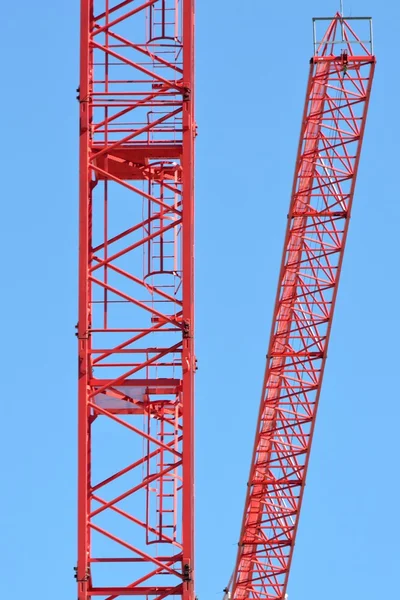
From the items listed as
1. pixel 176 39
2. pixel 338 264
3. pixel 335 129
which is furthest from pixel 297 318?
pixel 176 39

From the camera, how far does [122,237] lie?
50562 millimetres

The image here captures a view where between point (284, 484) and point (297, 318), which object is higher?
point (297, 318)

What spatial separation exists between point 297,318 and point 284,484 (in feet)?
22.9

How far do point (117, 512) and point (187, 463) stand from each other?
6.88 ft

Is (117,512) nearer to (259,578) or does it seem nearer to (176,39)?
(176,39)

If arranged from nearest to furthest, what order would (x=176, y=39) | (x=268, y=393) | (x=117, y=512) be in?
(x=117, y=512)
(x=176, y=39)
(x=268, y=393)

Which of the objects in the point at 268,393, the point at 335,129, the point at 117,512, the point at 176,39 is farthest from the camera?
the point at 268,393

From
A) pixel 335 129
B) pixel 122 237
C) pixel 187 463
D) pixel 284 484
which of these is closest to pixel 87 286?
pixel 122 237

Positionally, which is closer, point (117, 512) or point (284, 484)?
point (117, 512)

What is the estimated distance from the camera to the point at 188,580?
48406mm

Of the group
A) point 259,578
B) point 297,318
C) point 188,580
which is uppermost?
point 297,318

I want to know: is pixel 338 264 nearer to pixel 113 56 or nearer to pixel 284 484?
pixel 284 484

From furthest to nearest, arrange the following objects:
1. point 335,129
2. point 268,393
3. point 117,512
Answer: point 268,393, point 335,129, point 117,512

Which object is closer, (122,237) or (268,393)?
(122,237)
